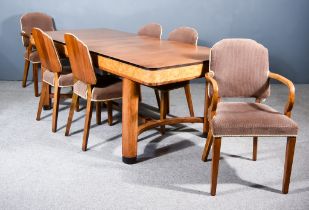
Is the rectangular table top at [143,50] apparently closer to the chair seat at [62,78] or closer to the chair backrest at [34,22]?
the chair seat at [62,78]

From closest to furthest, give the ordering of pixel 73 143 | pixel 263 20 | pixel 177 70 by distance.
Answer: pixel 177 70 → pixel 73 143 → pixel 263 20

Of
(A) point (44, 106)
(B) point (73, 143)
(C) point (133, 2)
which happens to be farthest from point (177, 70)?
(C) point (133, 2)

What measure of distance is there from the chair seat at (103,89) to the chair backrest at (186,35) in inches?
32.9

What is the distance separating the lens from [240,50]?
2785mm

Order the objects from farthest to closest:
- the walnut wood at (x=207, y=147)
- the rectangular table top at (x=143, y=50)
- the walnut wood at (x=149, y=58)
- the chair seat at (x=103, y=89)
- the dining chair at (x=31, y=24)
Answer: the dining chair at (x=31, y=24) → the chair seat at (x=103, y=89) → the walnut wood at (x=207, y=147) → the rectangular table top at (x=143, y=50) → the walnut wood at (x=149, y=58)

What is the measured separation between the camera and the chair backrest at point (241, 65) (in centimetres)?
278

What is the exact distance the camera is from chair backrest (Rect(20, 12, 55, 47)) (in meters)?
4.86

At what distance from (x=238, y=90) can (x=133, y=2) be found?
2.71 m

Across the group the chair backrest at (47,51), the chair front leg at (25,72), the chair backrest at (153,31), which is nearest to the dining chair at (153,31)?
the chair backrest at (153,31)

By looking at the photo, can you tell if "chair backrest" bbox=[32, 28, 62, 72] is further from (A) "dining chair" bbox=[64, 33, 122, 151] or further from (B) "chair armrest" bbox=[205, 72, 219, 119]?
(B) "chair armrest" bbox=[205, 72, 219, 119]

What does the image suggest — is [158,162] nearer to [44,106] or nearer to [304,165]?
[304,165]

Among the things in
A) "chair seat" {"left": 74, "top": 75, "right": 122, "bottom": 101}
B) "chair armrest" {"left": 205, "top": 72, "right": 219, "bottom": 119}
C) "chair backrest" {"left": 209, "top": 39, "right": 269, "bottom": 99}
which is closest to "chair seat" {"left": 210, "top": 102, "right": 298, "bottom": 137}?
"chair armrest" {"left": 205, "top": 72, "right": 219, "bottom": 119}

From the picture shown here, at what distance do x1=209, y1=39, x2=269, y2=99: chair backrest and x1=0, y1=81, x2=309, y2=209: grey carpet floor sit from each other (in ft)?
1.88

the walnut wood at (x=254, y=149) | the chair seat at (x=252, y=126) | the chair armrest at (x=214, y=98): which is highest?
the chair armrest at (x=214, y=98)
